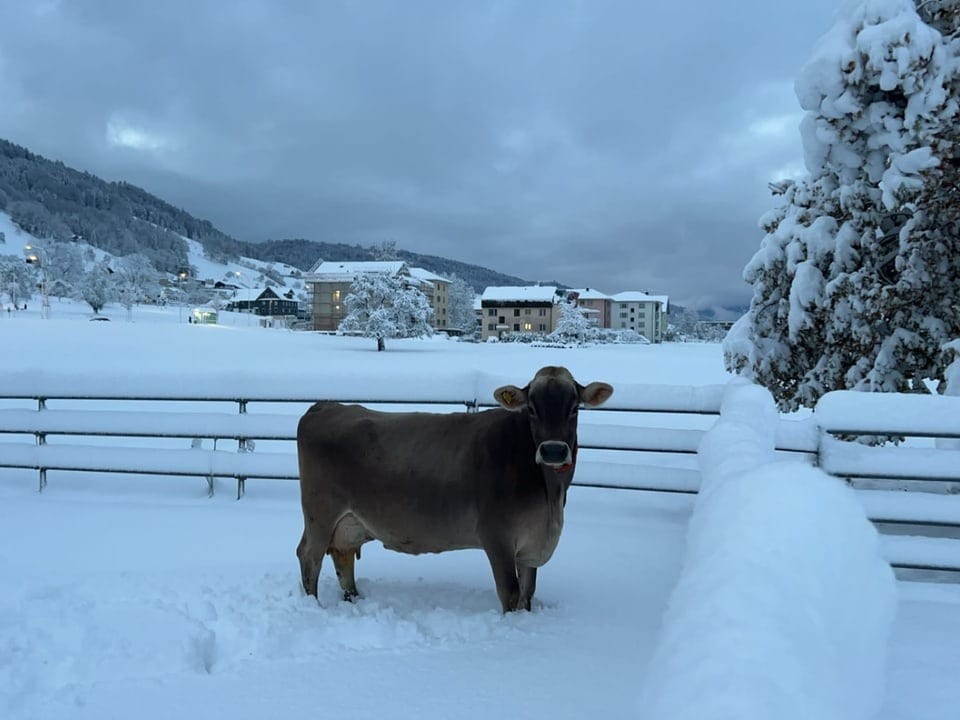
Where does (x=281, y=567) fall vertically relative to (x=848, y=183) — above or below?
below

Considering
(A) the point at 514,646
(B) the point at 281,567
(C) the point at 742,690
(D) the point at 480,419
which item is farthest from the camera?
(B) the point at 281,567

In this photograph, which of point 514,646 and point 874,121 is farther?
point 874,121

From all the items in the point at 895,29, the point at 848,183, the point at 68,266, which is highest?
the point at 68,266

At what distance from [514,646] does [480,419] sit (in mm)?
1477

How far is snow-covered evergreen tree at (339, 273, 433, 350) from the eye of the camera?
50.2 metres

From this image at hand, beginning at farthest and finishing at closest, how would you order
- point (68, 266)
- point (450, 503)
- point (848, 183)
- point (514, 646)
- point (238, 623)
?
1. point (68, 266)
2. point (848, 183)
3. point (450, 503)
4. point (238, 623)
5. point (514, 646)

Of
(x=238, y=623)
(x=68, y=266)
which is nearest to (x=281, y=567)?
(x=238, y=623)

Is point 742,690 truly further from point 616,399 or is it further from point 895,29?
point 895,29

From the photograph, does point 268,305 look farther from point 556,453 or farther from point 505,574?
point 556,453

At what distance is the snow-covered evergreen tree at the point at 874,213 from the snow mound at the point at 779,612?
632cm

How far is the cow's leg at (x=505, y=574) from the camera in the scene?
368cm

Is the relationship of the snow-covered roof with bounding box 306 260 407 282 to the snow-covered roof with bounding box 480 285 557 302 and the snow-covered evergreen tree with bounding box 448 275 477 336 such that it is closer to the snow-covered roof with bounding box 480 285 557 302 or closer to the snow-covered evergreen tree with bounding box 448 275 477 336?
the snow-covered roof with bounding box 480 285 557 302

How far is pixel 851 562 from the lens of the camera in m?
1.29

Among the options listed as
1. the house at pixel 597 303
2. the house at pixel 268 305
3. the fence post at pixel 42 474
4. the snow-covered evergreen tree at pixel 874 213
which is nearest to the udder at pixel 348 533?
the fence post at pixel 42 474
